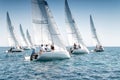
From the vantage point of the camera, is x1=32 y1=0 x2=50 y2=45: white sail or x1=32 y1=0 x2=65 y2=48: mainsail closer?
x1=32 y1=0 x2=50 y2=45: white sail

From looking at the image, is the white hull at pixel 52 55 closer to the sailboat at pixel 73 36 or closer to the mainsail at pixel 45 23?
the mainsail at pixel 45 23

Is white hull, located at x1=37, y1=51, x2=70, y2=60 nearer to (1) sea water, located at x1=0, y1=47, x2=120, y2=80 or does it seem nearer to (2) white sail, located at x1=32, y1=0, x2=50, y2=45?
(1) sea water, located at x1=0, y1=47, x2=120, y2=80

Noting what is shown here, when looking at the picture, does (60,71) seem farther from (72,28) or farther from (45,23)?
(72,28)

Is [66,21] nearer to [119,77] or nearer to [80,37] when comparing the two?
[80,37]

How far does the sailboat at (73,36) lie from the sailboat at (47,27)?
1855cm

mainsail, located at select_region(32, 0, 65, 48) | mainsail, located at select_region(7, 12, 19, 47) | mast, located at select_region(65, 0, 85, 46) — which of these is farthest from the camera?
mainsail, located at select_region(7, 12, 19, 47)

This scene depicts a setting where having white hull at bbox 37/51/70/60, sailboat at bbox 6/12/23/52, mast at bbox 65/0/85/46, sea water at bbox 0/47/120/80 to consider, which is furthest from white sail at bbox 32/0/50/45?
sailboat at bbox 6/12/23/52

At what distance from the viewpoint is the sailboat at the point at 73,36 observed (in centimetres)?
6016

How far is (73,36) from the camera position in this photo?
6206 cm

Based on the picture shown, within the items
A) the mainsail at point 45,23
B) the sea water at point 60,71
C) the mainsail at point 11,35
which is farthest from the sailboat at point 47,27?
the mainsail at point 11,35

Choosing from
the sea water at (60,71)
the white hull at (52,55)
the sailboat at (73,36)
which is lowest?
the sea water at (60,71)

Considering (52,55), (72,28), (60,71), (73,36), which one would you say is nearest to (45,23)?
(52,55)

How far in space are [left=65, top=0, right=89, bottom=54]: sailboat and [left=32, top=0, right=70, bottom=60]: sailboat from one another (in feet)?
60.9

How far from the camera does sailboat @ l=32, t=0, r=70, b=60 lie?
4059cm
